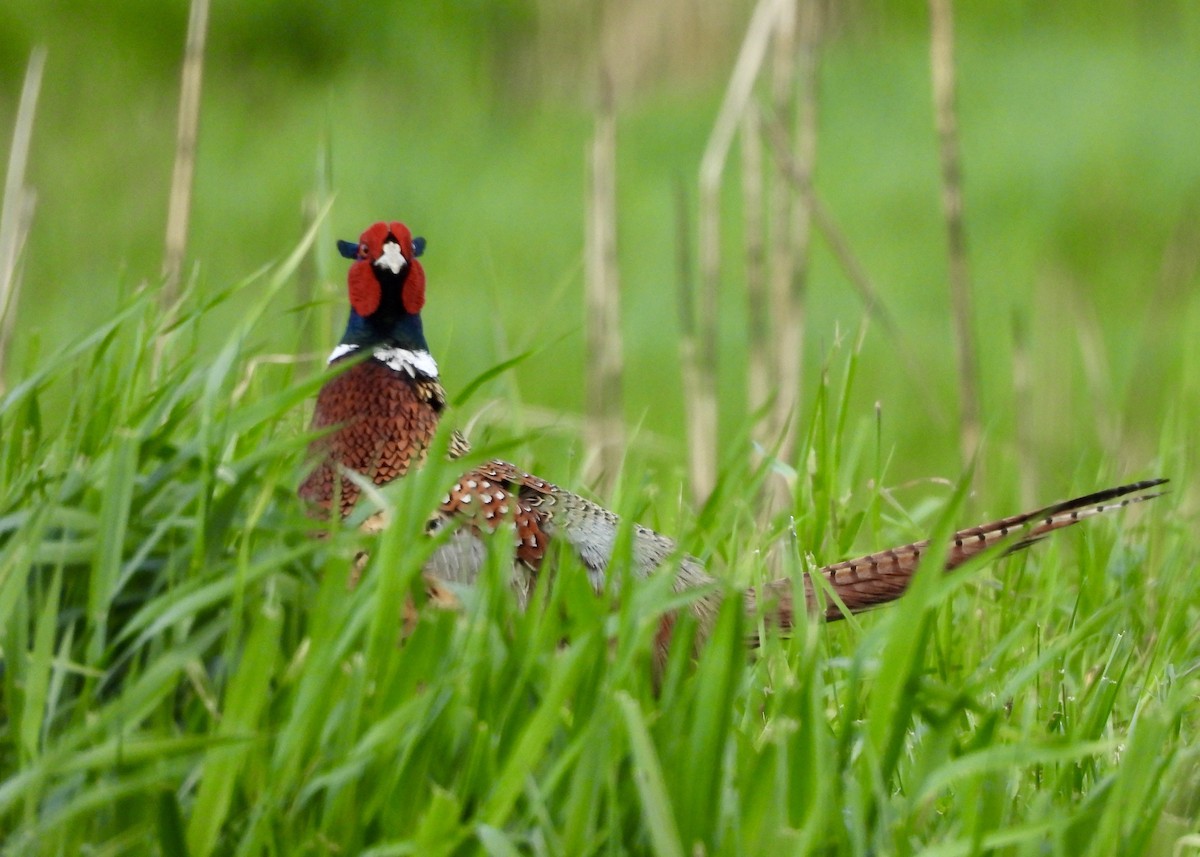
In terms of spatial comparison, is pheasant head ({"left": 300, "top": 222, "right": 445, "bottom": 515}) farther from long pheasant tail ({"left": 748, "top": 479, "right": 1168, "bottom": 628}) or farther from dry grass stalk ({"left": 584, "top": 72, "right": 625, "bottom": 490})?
dry grass stalk ({"left": 584, "top": 72, "right": 625, "bottom": 490})

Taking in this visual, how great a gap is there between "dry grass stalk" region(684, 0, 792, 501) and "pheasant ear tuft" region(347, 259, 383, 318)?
3.15ft

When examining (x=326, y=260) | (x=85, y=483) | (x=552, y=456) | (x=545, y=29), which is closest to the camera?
(x=85, y=483)

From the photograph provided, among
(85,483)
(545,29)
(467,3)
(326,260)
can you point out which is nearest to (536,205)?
(545,29)

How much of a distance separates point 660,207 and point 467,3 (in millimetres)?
2351

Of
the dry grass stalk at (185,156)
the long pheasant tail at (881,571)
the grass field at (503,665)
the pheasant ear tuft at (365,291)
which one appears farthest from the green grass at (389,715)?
the dry grass stalk at (185,156)

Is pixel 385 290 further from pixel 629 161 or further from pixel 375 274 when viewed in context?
pixel 629 161

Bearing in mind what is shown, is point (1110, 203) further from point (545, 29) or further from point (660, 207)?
point (545, 29)

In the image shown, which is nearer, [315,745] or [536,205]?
[315,745]

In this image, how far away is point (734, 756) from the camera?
205cm

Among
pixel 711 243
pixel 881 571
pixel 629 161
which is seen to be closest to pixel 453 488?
pixel 881 571

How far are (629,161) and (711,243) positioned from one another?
4.32 meters

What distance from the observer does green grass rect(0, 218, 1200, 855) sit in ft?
5.75

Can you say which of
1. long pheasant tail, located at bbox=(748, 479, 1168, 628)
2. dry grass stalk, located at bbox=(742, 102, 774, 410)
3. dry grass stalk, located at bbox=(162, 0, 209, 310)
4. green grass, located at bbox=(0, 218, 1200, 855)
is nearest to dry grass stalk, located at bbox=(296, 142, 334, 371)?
dry grass stalk, located at bbox=(162, 0, 209, 310)

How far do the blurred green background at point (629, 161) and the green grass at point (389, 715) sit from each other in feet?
13.5
